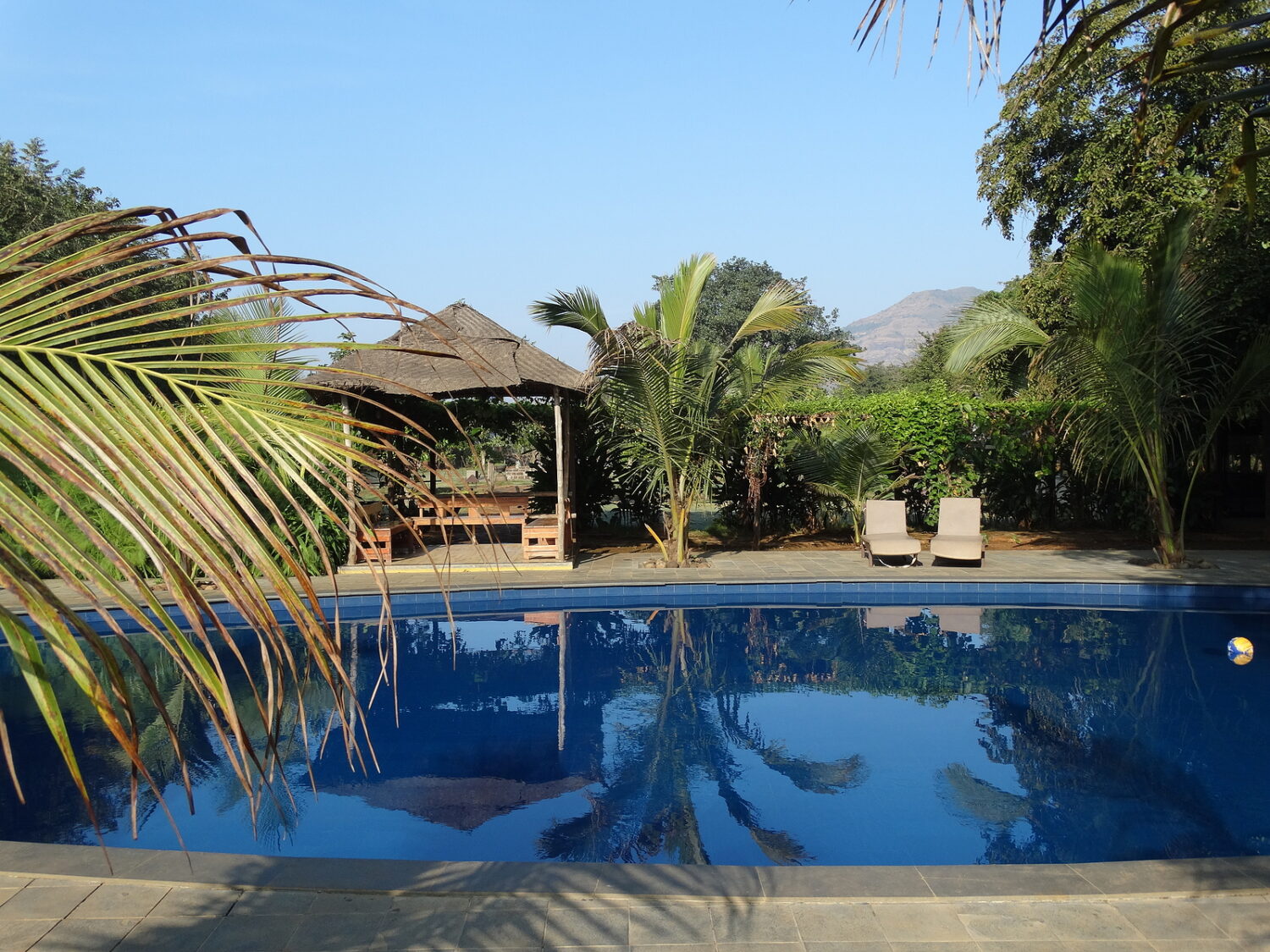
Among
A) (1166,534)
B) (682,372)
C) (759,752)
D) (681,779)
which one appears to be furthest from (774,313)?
(681,779)

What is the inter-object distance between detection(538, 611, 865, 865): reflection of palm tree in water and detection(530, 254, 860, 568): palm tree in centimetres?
390

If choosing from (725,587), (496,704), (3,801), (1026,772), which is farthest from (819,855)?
(725,587)

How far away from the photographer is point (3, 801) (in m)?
6.03

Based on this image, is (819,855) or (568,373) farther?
(568,373)

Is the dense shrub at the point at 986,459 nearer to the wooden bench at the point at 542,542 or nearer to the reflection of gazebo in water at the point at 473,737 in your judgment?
the wooden bench at the point at 542,542

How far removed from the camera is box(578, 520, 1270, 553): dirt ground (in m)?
14.6

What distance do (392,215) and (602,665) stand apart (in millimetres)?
7758

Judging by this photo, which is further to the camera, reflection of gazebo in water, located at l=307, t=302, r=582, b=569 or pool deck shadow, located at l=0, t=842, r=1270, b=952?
reflection of gazebo in water, located at l=307, t=302, r=582, b=569

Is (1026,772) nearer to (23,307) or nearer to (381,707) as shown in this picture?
(381,707)

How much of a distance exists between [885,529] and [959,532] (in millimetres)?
942

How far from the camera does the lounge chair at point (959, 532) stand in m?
12.5

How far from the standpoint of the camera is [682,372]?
12031 millimetres

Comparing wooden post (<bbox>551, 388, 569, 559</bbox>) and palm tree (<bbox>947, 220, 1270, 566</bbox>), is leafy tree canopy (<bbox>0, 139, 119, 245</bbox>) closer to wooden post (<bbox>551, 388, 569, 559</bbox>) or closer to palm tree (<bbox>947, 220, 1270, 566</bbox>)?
wooden post (<bbox>551, 388, 569, 559</bbox>)

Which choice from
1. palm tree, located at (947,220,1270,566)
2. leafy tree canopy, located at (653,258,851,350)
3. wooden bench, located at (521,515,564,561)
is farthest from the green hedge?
leafy tree canopy, located at (653,258,851,350)
